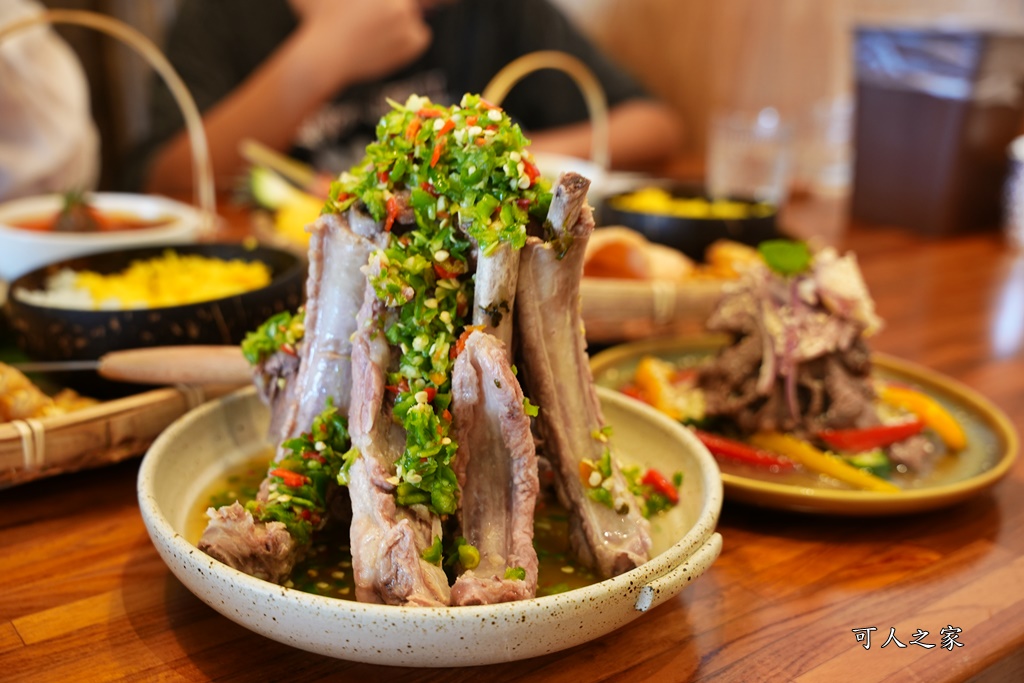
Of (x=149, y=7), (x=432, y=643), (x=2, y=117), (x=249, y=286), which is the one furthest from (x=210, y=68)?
(x=432, y=643)

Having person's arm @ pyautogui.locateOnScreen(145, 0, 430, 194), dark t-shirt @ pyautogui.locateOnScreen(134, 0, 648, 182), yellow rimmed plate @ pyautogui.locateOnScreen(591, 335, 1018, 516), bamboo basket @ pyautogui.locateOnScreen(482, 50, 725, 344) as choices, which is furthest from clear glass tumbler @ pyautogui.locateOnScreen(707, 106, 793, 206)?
person's arm @ pyautogui.locateOnScreen(145, 0, 430, 194)

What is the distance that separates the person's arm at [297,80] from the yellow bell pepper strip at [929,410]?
3850 millimetres

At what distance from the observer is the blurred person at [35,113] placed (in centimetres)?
360

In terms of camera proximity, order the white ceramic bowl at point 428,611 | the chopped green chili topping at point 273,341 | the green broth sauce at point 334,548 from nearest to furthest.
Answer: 1. the white ceramic bowl at point 428,611
2. the green broth sauce at point 334,548
3. the chopped green chili topping at point 273,341

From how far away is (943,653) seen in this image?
4.14 ft

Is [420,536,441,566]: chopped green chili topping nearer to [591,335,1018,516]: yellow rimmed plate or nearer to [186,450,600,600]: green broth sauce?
[186,450,600,600]: green broth sauce

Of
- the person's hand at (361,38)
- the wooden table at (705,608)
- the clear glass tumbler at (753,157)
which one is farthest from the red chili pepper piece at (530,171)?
the person's hand at (361,38)

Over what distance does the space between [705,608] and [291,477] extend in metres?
0.69

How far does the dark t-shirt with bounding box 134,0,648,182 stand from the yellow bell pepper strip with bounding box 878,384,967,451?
393 centimetres

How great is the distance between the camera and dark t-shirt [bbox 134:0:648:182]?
5402 mm

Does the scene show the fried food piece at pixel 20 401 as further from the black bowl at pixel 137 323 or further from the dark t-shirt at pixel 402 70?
the dark t-shirt at pixel 402 70

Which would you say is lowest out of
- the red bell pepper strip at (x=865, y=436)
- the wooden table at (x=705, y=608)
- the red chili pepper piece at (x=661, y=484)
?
the wooden table at (x=705, y=608)

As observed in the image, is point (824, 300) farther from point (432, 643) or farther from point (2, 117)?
point (2, 117)

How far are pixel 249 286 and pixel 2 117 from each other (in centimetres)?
226
